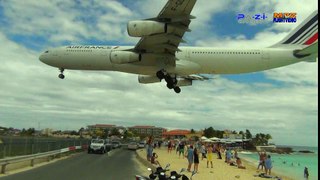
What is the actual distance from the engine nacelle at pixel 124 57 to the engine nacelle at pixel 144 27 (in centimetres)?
433

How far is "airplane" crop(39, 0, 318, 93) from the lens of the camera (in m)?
28.3

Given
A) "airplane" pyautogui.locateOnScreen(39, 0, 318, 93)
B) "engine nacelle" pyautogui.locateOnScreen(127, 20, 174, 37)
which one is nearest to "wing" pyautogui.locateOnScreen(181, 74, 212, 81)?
"airplane" pyautogui.locateOnScreen(39, 0, 318, 93)

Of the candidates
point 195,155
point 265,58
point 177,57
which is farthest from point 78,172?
point 265,58

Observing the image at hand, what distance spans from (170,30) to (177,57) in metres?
7.39

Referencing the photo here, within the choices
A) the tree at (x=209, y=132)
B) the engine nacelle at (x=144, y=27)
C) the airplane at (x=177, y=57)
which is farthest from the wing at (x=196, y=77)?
the tree at (x=209, y=132)

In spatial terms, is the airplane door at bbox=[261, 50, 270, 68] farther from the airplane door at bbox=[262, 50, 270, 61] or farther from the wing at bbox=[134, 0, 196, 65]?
the wing at bbox=[134, 0, 196, 65]

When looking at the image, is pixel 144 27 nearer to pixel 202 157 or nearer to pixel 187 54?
pixel 187 54

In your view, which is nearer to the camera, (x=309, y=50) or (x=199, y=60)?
(x=309, y=50)

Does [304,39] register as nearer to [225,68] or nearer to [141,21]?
[225,68]

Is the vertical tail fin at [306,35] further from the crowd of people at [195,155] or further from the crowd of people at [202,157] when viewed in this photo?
the crowd of people at [195,155]

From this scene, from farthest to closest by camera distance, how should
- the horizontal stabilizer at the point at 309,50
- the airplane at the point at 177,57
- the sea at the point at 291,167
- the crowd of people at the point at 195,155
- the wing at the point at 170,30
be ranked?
the sea at the point at 291,167
the horizontal stabilizer at the point at 309,50
the airplane at the point at 177,57
the crowd of people at the point at 195,155
the wing at the point at 170,30

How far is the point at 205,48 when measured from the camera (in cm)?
3222

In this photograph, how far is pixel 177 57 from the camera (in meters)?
32.2

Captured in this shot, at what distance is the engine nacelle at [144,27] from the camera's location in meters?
23.7
